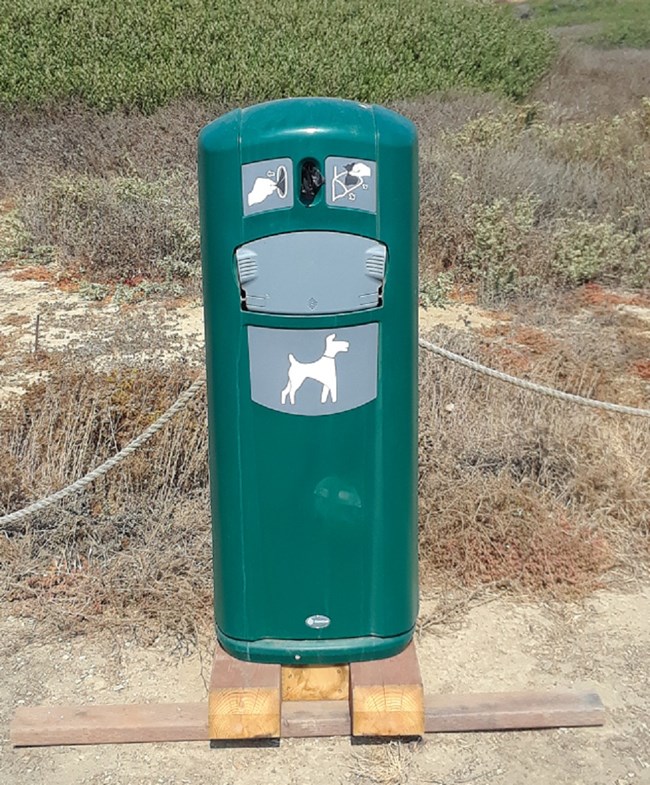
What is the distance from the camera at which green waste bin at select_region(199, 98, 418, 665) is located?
218cm

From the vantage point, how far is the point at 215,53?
13203 mm

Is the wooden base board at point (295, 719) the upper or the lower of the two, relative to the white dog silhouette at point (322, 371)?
lower

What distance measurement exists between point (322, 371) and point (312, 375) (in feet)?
0.09

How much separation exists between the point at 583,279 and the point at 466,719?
5.71m

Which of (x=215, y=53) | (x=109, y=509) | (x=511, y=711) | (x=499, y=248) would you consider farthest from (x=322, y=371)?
(x=215, y=53)

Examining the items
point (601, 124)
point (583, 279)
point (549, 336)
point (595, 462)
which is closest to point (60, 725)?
A: point (595, 462)

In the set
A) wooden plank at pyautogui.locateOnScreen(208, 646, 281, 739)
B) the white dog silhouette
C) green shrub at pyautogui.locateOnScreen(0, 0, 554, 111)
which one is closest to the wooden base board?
wooden plank at pyautogui.locateOnScreen(208, 646, 281, 739)

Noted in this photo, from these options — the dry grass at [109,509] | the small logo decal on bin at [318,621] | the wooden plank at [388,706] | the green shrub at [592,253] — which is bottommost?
the green shrub at [592,253]

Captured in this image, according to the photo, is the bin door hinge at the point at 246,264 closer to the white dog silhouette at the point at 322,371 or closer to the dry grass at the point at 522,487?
the white dog silhouette at the point at 322,371

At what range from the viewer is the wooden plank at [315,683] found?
266 centimetres

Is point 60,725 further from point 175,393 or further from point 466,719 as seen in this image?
point 175,393

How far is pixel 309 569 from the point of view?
→ 248 cm

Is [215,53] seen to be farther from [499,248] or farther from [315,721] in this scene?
[315,721]

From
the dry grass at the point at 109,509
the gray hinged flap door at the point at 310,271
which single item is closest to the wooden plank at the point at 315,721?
the dry grass at the point at 109,509
